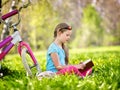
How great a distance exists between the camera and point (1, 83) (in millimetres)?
6074

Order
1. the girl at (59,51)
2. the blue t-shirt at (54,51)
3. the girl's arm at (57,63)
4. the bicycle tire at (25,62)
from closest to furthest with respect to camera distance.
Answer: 1. the bicycle tire at (25,62)
2. the girl's arm at (57,63)
3. the girl at (59,51)
4. the blue t-shirt at (54,51)

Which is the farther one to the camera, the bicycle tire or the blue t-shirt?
the blue t-shirt

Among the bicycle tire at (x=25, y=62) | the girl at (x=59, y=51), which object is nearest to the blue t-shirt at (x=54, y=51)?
the girl at (x=59, y=51)

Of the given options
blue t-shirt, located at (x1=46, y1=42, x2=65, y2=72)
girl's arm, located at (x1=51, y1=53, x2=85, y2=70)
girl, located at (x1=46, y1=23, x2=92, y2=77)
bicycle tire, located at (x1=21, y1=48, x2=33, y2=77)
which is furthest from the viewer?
blue t-shirt, located at (x1=46, y1=42, x2=65, y2=72)

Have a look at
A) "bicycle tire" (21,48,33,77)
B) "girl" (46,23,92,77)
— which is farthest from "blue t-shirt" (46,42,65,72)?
"bicycle tire" (21,48,33,77)

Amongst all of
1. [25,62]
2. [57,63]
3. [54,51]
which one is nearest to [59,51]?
[54,51]

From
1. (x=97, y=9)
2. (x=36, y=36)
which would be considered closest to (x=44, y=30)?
(x=36, y=36)

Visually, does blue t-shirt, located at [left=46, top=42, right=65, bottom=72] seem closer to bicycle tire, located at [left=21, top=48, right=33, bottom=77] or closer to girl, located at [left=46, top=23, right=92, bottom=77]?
girl, located at [left=46, top=23, right=92, bottom=77]

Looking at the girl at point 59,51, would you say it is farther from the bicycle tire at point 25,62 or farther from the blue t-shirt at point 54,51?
the bicycle tire at point 25,62

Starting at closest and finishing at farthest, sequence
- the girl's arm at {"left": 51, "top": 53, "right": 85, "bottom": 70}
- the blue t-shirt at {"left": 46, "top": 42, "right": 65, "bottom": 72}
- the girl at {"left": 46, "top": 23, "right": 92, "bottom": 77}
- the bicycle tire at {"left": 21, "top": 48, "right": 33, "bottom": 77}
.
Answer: the bicycle tire at {"left": 21, "top": 48, "right": 33, "bottom": 77}, the girl's arm at {"left": 51, "top": 53, "right": 85, "bottom": 70}, the girl at {"left": 46, "top": 23, "right": 92, "bottom": 77}, the blue t-shirt at {"left": 46, "top": 42, "right": 65, "bottom": 72}

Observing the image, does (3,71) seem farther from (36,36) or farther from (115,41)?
(36,36)

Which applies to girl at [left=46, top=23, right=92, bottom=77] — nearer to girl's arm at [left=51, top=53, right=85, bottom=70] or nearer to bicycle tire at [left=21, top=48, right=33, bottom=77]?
girl's arm at [left=51, top=53, right=85, bottom=70]

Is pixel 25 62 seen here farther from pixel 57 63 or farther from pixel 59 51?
pixel 59 51

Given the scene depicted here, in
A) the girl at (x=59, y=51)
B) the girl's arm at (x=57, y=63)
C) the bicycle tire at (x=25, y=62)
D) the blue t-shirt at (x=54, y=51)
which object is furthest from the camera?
the blue t-shirt at (x=54, y=51)
